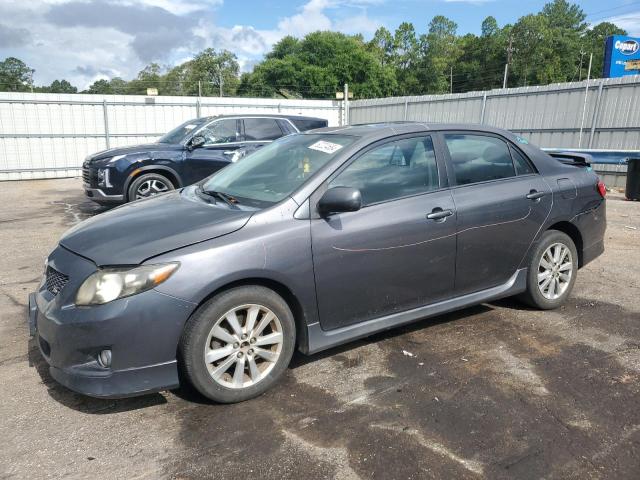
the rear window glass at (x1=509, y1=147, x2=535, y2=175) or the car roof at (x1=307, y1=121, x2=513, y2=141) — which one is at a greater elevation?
the car roof at (x1=307, y1=121, x2=513, y2=141)

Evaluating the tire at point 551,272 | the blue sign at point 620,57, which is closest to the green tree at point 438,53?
the blue sign at point 620,57

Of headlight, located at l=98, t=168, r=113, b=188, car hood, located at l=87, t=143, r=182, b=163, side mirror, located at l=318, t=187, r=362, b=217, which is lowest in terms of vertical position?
headlight, located at l=98, t=168, r=113, b=188

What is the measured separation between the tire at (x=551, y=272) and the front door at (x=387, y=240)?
1.02 m

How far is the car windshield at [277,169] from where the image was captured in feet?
11.9

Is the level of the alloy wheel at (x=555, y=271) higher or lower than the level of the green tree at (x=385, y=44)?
lower

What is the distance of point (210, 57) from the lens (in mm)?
91125

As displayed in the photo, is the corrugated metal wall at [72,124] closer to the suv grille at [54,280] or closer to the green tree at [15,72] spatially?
the suv grille at [54,280]

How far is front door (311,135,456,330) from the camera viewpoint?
3.40 m

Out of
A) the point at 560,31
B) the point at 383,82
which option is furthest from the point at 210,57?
the point at 560,31

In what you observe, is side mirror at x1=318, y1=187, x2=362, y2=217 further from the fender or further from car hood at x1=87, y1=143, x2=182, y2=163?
car hood at x1=87, y1=143, x2=182, y2=163

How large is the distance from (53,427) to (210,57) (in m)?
95.7

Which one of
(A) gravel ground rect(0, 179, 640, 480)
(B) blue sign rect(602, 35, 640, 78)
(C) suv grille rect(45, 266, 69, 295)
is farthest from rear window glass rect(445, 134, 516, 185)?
(B) blue sign rect(602, 35, 640, 78)

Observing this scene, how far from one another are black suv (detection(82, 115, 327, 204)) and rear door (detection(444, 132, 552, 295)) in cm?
585

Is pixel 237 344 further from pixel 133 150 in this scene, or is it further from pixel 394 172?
pixel 133 150
